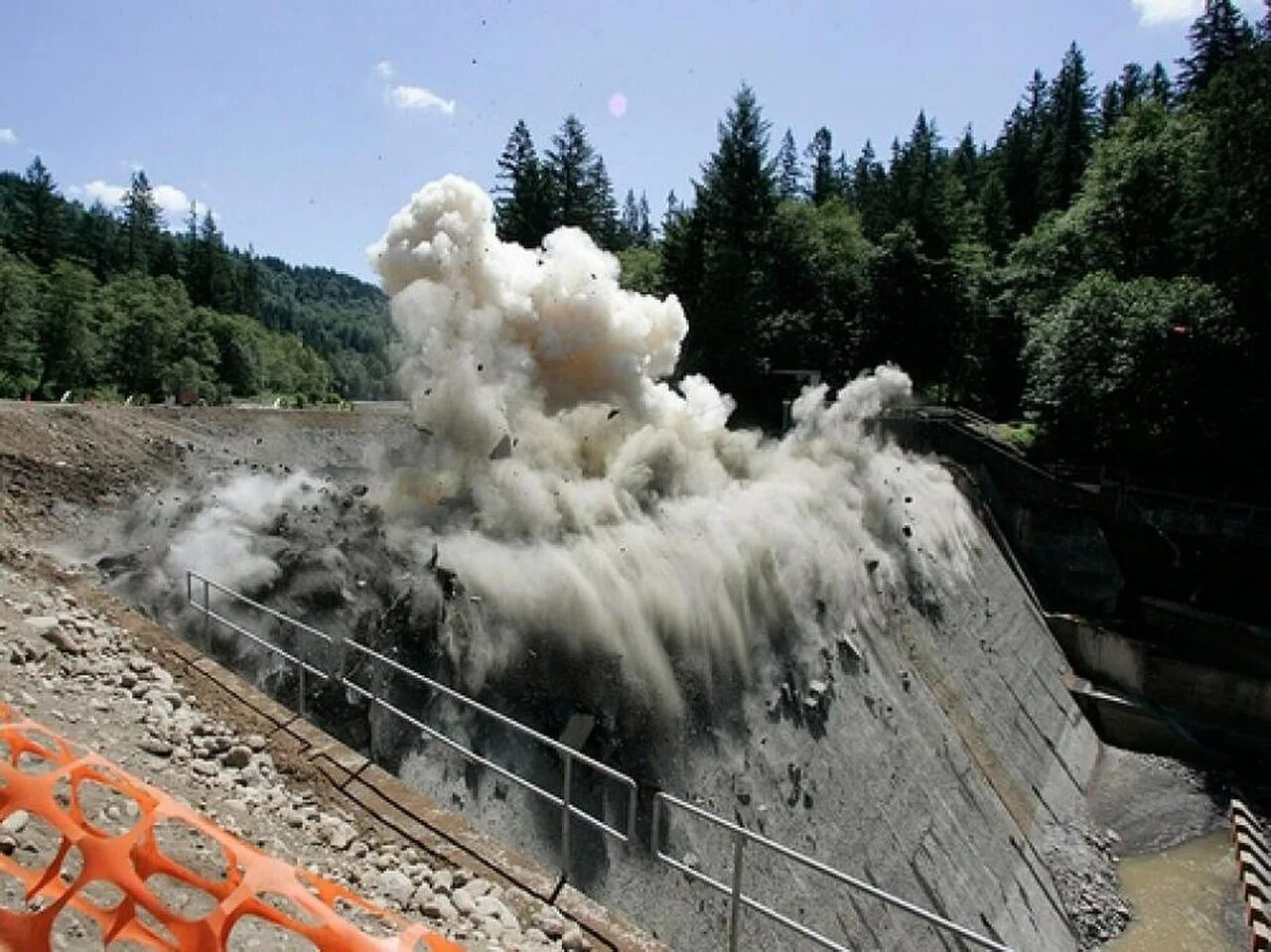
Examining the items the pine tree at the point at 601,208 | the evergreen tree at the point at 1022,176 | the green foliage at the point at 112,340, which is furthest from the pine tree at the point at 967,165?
the green foliage at the point at 112,340

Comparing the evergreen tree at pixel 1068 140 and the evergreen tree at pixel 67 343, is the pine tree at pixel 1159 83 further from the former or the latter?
the evergreen tree at pixel 67 343

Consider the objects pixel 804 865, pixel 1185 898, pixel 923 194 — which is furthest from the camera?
pixel 923 194

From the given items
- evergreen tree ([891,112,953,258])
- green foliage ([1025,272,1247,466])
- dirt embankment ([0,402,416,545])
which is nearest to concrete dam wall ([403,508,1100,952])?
dirt embankment ([0,402,416,545])

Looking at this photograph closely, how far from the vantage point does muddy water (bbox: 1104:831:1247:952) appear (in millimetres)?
18547

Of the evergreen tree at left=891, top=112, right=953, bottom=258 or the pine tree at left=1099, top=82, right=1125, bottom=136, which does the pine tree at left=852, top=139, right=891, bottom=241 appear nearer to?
the evergreen tree at left=891, top=112, right=953, bottom=258

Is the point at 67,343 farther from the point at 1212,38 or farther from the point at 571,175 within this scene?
the point at 1212,38

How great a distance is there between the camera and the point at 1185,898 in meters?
20.0

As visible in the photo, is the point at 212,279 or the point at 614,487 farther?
the point at 212,279

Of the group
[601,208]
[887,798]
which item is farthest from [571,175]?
[887,798]

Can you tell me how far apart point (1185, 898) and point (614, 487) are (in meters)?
16.6

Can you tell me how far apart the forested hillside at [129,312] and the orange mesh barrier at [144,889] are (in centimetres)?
2134

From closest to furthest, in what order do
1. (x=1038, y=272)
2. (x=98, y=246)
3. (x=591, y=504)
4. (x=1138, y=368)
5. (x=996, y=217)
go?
(x=591, y=504)
(x=1138, y=368)
(x=1038, y=272)
(x=996, y=217)
(x=98, y=246)

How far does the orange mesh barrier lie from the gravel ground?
288 mm

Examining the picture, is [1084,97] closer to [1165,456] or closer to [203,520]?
[1165,456]
